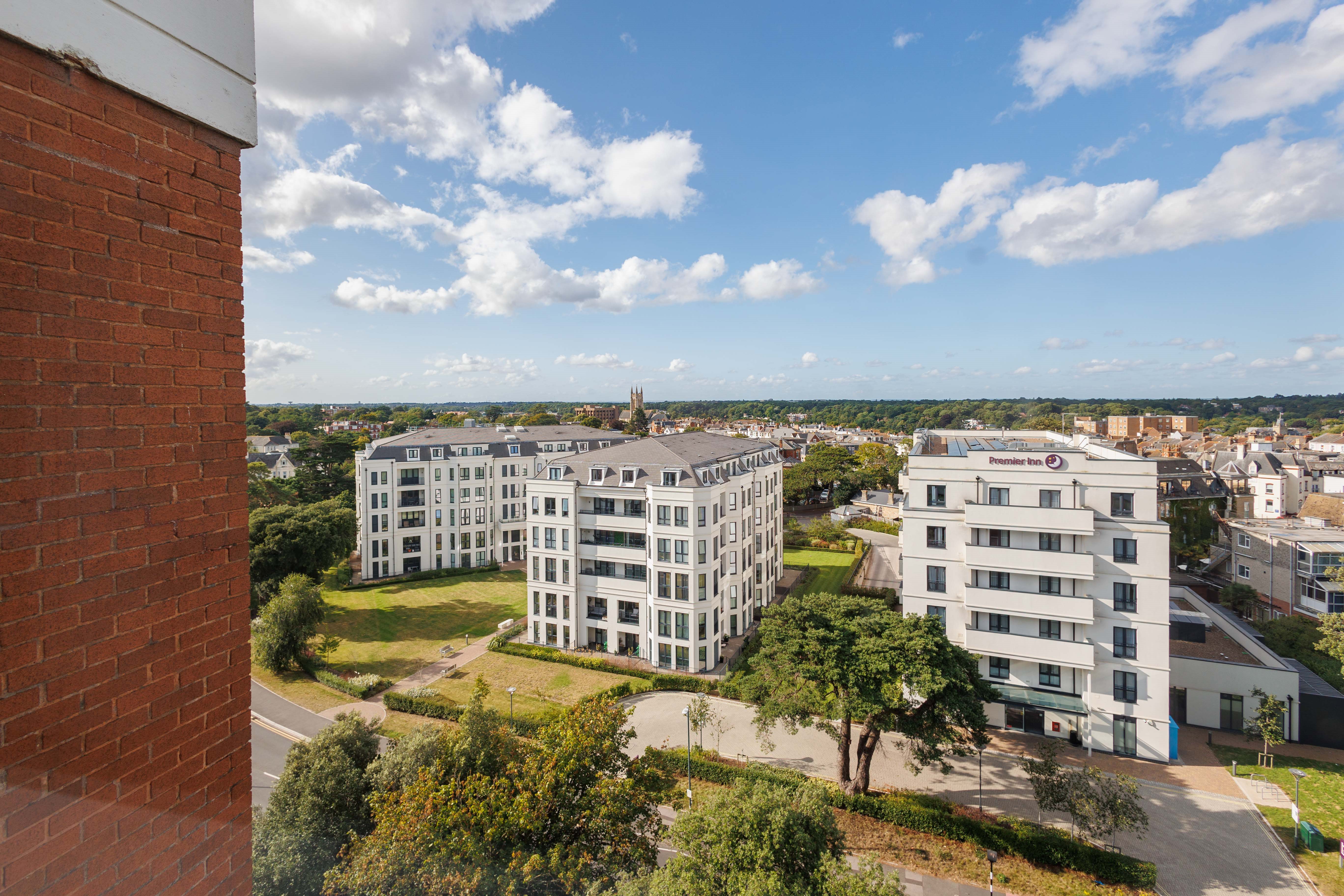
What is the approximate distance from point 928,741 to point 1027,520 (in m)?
12.5

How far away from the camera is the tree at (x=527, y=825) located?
12562 millimetres

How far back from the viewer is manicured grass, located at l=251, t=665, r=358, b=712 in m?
29.7

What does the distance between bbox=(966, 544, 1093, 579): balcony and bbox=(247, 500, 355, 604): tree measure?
42341 millimetres

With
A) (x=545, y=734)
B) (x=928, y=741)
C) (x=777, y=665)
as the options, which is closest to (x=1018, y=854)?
(x=928, y=741)

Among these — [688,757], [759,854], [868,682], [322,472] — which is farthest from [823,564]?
[322,472]

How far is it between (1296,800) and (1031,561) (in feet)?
38.0

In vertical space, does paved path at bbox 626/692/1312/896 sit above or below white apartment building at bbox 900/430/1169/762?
below

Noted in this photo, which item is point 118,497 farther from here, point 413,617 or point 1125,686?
point 413,617

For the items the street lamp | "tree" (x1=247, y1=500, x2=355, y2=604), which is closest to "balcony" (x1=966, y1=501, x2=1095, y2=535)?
the street lamp

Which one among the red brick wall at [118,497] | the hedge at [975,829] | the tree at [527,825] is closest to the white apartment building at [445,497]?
the hedge at [975,829]

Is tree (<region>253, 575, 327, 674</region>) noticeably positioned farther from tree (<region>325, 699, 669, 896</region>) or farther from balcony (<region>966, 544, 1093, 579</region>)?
balcony (<region>966, 544, 1093, 579</region>)

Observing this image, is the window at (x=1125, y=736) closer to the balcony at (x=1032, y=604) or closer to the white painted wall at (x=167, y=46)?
the balcony at (x=1032, y=604)

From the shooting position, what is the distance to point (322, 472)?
6719cm

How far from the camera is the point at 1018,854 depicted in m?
19.8
